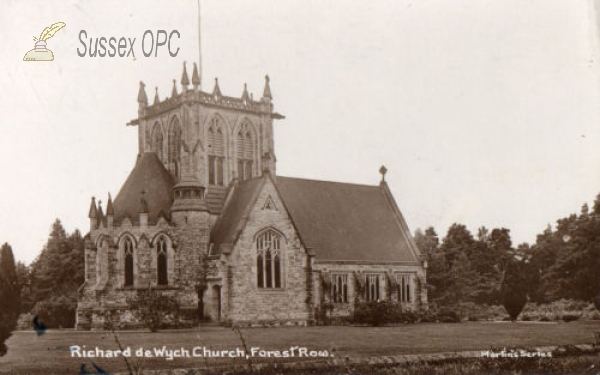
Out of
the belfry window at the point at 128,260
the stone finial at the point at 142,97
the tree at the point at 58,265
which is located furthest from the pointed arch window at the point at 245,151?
the tree at the point at 58,265

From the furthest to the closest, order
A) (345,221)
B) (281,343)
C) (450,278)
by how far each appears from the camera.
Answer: (450,278) → (345,221) → (281,343)

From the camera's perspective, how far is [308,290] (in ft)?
147

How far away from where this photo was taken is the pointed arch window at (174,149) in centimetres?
4831

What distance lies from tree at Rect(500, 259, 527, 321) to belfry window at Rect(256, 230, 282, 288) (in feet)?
44.4

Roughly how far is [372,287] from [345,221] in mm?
4622

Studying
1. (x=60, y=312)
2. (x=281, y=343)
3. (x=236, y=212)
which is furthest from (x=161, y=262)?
(x=281, y=343)

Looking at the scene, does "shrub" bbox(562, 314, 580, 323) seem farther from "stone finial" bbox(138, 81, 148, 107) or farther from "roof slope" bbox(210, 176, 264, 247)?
"stone finial" bbox(138, 81, 148, 107)

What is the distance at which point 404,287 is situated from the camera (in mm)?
51938

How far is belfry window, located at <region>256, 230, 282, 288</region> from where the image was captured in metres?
43.0

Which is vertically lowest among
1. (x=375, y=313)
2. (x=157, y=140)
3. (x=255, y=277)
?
(x=375, y=313)

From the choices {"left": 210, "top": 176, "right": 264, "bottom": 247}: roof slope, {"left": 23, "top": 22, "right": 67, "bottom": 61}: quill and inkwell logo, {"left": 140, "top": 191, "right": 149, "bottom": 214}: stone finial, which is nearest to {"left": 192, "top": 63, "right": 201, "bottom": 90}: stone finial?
{"left": 210, "top": 176, "right": 264, "bottom": 247}: roof slope

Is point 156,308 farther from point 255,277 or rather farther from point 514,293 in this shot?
point 514,293

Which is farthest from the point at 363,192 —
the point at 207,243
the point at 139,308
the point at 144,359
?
the point at 144,359

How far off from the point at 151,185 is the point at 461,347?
2337 centimetres
